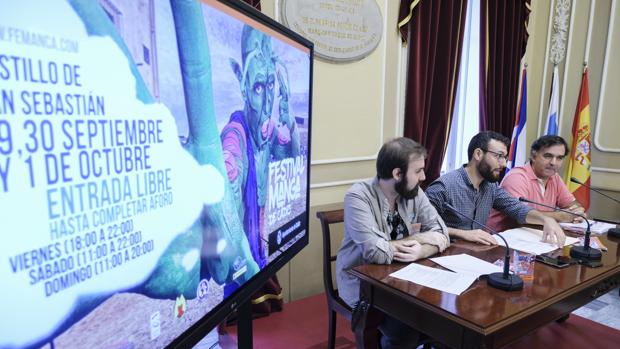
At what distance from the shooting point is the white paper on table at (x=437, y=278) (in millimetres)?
1328

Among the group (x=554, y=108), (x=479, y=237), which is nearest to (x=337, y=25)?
(x=479, y=237)

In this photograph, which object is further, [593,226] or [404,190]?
[593,226]

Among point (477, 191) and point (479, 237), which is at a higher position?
point (477, 191)

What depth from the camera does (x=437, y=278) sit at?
1.41 metres

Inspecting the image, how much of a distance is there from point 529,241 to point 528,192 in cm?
71

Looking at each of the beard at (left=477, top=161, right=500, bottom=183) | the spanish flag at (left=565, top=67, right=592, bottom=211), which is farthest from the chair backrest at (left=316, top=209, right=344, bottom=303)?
the spanish flag at (left=565, top=67, right=592, bottom=211)

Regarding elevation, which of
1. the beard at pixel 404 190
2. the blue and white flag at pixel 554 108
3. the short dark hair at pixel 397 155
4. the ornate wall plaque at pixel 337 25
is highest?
the ornate wall plaque at pixel 337 25

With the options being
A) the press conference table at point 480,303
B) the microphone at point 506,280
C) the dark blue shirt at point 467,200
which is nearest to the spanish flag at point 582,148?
the dark blue shirt at point 467,200

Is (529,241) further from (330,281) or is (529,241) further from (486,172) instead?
(330,281)

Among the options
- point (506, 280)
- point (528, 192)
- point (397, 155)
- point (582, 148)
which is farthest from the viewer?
point (582, 148)

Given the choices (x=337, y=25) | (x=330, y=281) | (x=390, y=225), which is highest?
(x=337, y=25)

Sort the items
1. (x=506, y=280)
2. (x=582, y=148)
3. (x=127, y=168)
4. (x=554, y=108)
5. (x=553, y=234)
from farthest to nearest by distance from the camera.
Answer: (x=554, y=108) → (x=582, y=148) → (x=553, y=234) → (x=506, y=280) → (x=127, y=168)

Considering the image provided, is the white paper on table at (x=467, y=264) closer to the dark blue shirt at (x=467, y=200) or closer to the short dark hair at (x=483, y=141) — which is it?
the dark blue shirt at (x=467, y=200)

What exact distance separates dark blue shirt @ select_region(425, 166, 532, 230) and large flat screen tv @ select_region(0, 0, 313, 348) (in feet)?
4.58
